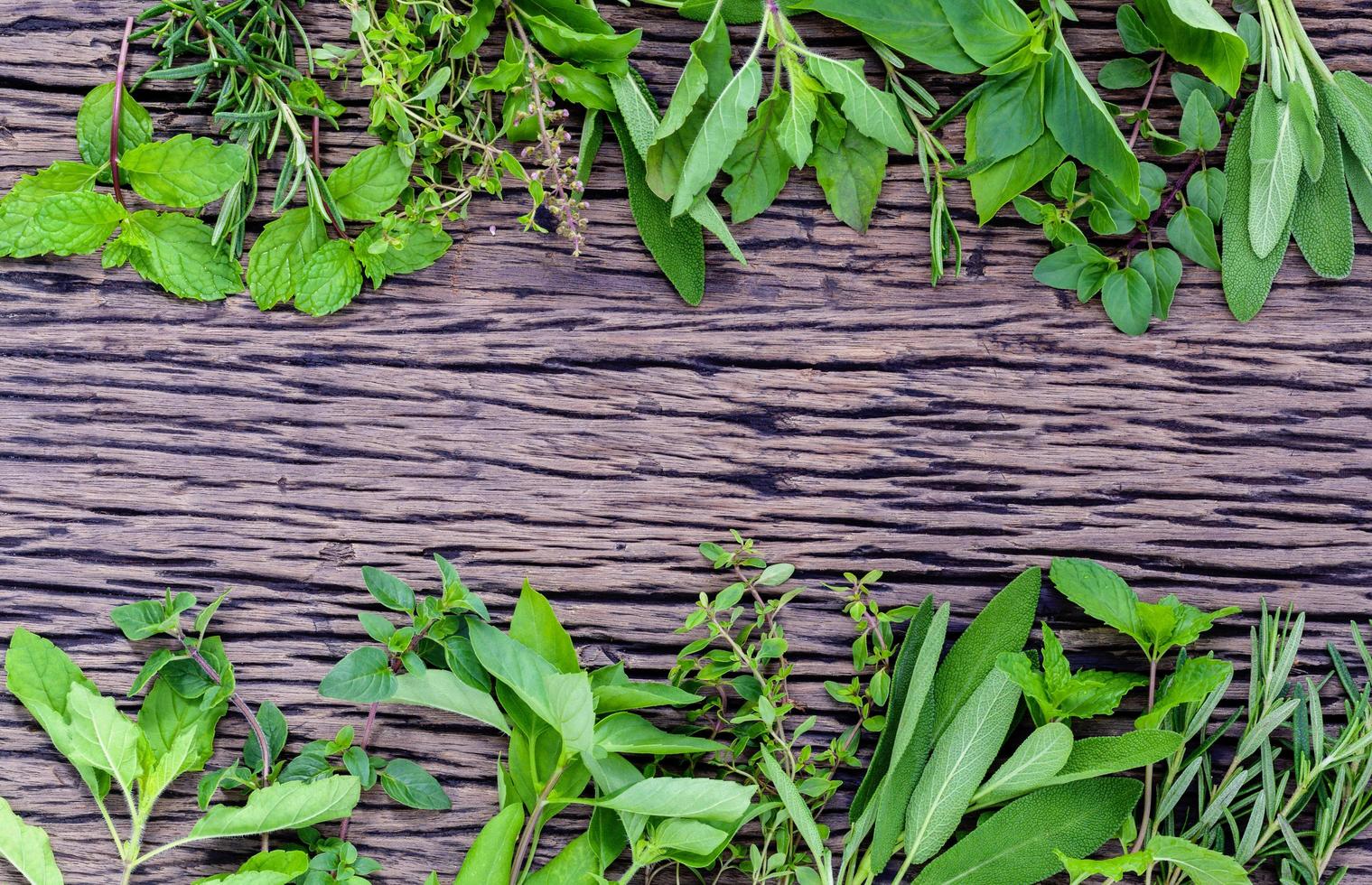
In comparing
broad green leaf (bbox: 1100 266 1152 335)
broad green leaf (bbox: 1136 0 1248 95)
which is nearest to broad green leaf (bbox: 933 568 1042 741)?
broad green leaf (bbox: 1100 266 1152 335)

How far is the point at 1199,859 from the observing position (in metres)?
0.69

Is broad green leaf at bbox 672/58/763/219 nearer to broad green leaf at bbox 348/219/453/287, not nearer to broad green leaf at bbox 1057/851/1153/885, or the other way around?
broad green leaf at bbox 348/219/453/287

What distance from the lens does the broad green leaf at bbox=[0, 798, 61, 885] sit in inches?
28.1

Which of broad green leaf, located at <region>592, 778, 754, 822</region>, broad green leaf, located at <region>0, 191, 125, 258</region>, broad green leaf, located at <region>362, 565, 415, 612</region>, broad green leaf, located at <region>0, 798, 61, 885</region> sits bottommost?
broad green leaf, located at <region>0, 798, 61, 885</region>

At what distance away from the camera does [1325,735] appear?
79cm

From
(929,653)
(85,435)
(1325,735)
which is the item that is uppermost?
(85,435)

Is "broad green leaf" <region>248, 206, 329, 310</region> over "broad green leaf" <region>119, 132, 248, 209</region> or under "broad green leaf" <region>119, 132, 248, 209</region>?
under

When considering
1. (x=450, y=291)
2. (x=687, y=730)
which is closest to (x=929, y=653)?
(x=687, y=730)

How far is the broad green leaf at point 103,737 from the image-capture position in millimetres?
706

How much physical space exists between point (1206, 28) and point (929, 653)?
1.81 feet

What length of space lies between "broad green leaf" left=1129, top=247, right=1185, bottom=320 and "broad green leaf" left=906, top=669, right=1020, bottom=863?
1.17 feet

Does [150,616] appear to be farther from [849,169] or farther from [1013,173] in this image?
[1013,173]

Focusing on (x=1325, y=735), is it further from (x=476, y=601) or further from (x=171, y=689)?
(x=171, y=689)

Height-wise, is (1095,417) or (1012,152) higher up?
(1012,152)
